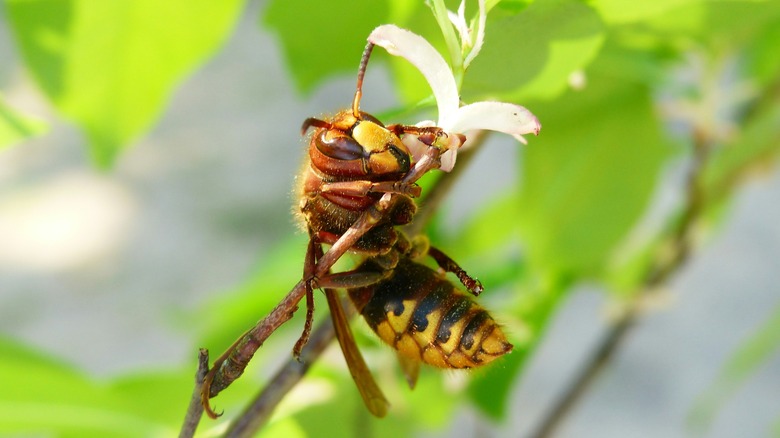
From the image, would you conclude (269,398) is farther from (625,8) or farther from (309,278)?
(625,8)

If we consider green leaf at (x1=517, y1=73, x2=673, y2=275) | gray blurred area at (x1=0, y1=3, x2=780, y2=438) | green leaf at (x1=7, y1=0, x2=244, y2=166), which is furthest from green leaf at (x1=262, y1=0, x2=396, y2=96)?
gray blurred area at (x1=0, y1=3, x2=780, y2=438)

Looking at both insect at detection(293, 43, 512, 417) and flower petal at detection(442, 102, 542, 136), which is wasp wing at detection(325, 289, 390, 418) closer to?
insect at detection(293, 43, 512, 417)

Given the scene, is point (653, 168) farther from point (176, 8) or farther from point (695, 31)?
point (176, 8)

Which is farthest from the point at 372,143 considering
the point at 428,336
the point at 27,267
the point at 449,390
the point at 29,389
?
the point at 27,267

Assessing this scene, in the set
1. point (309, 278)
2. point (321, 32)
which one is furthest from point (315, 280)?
point (321, 32)

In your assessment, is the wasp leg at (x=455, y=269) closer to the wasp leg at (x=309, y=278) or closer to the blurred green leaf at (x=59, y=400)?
the wasp leg at (x=309, y=278)

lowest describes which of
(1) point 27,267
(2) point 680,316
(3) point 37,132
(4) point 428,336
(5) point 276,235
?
(4) point 428,336
